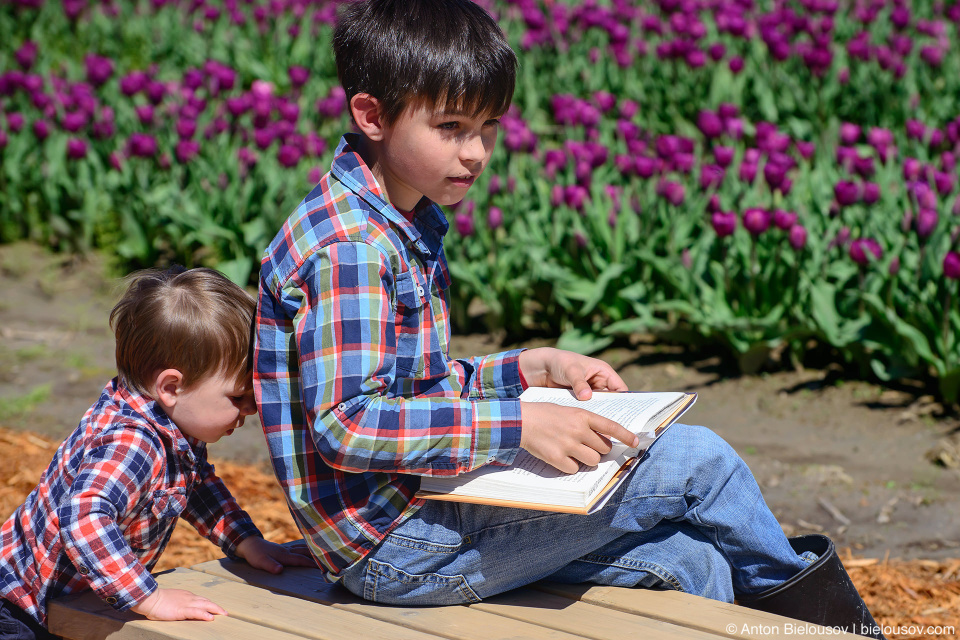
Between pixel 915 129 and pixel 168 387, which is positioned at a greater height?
pixel 915 129

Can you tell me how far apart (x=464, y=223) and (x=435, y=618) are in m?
2.63

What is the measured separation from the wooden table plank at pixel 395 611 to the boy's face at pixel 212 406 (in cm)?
31

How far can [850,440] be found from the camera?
3.43m

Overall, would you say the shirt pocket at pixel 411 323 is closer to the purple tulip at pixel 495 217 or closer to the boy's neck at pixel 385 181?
the boy's neck at pixel 385 181

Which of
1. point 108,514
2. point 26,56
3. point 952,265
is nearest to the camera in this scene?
point 108,514

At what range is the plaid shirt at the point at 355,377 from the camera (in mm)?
1558

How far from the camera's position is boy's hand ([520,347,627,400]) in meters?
1.93

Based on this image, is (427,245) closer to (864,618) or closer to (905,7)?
(864,618)

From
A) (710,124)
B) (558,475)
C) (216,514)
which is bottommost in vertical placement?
(216,514)

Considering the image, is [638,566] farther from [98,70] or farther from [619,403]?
[98,70]

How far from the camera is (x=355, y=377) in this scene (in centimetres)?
156

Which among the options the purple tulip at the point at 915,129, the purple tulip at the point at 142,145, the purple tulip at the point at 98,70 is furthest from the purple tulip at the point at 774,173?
the purple tulip at the point at 98,70

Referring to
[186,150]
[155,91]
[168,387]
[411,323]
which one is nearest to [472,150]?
[411,323]

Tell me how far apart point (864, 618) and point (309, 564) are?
42.5 inches
